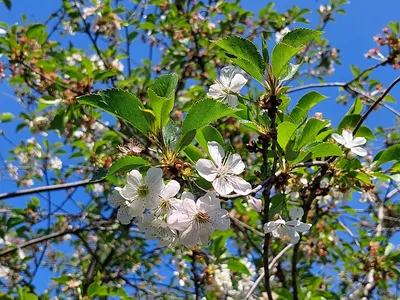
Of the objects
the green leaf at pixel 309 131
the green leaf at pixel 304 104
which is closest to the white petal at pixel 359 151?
the green leaf at pixel 304 104

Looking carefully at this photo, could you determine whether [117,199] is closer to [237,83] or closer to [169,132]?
[169,132]

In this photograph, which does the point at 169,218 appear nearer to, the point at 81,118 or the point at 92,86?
the point at 92,86

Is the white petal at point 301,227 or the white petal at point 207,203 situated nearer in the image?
the white petal at point 207,203

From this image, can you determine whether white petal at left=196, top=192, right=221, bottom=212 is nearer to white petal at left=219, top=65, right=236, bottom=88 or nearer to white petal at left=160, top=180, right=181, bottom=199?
white petal at left=160, top=180, right=181, bottom=199

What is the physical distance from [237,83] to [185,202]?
18.5 inches

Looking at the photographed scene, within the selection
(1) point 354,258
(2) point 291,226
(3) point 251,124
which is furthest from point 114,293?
(1) point 354,258

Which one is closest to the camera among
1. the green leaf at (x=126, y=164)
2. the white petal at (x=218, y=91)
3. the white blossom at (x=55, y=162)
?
the green leaf at (x=126, y=164)

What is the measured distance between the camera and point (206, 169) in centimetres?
117

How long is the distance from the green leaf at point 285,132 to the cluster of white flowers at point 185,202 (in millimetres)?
132

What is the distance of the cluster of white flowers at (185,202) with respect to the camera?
3.73 feet

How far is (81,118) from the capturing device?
3.40 m

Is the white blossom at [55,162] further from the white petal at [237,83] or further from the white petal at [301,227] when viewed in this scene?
the white petal at [301,227]

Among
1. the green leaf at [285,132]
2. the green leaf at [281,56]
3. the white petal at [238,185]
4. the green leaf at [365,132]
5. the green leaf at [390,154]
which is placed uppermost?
the green leaf at [365,132]

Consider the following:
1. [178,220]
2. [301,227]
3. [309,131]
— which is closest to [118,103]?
[178,220]
